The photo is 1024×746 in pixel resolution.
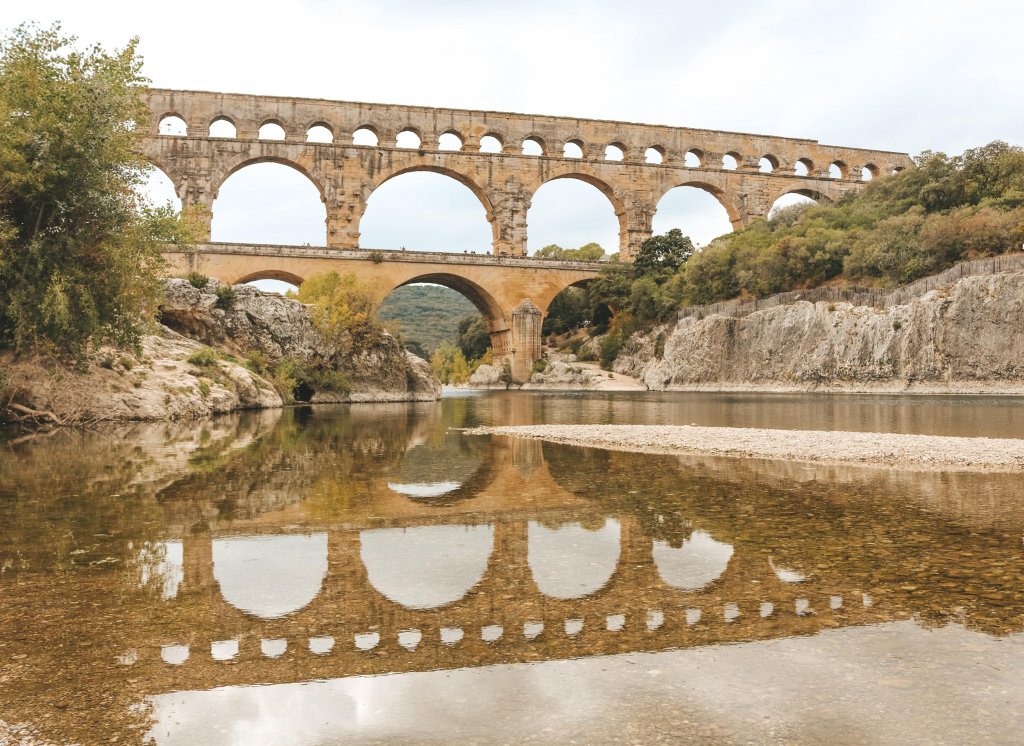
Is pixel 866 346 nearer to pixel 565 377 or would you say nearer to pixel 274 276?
pixel 565 377

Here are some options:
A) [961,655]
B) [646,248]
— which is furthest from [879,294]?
[961,655]

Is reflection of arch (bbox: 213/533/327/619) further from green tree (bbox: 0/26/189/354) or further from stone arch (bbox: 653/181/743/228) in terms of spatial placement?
stone arch (bbox: 653/181/743/228)

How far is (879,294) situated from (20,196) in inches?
1119

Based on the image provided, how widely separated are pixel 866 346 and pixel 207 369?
22.8 m

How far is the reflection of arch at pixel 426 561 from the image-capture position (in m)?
3.44

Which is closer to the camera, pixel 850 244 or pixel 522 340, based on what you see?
pixel 850 244

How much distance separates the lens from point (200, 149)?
38.8 metres

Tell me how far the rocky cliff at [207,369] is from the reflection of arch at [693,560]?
40.7 ft

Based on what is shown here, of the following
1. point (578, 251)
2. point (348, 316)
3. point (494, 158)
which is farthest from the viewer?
point (578, 251)

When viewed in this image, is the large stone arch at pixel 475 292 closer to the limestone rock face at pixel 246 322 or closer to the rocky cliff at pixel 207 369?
the rocky cliff at pixel 207 369

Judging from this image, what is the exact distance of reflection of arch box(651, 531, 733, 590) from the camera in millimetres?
3615

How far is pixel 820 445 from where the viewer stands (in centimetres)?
902

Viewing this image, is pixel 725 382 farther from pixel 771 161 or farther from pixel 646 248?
pixel 771 161

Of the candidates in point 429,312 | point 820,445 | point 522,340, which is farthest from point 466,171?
point 429,312
